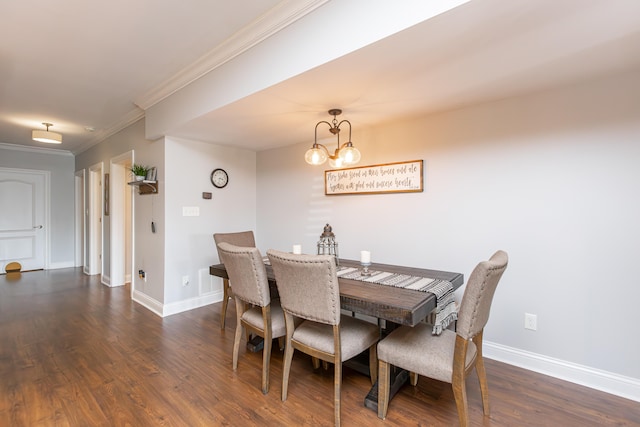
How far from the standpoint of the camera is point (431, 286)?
189 cm

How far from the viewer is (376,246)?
3.02 metres

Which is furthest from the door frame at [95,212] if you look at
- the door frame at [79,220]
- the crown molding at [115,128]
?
the door frame at [79,220]

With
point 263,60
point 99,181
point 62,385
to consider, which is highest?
point 263,60

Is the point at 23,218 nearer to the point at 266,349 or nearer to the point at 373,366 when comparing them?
the point at 266,349

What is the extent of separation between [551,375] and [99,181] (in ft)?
21.8

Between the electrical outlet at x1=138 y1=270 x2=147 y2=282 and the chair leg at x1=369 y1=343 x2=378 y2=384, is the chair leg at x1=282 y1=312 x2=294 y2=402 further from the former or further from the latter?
the electrical outlet at x1=138 y1=270 x2=147 y2=282

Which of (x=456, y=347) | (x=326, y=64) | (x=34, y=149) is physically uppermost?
(x=34, y=149)

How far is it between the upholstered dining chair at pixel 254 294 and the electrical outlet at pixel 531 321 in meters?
1.79

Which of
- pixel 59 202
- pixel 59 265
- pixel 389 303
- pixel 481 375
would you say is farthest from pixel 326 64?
pixel 59 265

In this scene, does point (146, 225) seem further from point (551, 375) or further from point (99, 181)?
point (551, 375)

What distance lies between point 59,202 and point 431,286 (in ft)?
24.5

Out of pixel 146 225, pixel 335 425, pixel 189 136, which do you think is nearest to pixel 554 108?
pixel 335 425

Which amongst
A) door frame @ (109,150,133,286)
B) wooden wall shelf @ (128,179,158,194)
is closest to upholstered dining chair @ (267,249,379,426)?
wooden wall shelf @ (128,179,158,194)

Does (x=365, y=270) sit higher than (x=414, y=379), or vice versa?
(x=365, y=270)
